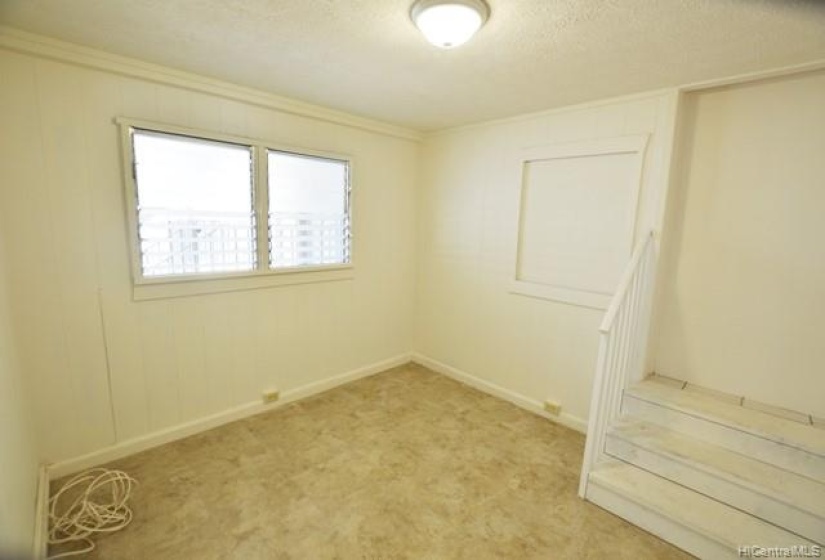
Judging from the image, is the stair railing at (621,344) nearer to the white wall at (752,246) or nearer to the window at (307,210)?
the white wall at (752,246)

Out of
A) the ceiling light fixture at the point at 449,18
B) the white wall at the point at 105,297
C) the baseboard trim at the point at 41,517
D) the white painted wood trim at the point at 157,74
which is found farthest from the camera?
the white wall at the point at 105,297

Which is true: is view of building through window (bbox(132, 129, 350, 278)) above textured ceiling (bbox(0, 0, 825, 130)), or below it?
below

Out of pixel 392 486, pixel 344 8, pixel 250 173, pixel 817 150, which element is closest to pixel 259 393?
pixel 392 486

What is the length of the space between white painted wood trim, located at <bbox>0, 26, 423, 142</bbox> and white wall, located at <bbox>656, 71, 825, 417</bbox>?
255 cm

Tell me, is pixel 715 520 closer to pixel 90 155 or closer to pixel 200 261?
pixel 200 261

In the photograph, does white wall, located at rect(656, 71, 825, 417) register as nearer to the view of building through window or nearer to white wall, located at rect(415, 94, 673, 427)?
white wall, located at rect(415, 94, 673, 427)

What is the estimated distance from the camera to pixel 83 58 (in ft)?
6.63

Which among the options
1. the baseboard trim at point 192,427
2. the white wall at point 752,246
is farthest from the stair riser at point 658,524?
the baseboard trim at point 192,427

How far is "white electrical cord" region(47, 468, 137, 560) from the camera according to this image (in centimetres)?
180

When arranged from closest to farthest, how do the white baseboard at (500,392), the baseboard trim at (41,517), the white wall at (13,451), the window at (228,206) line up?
the white wall at (13,451) < the baseboard trim at (41,517) < the window at (228,206) < the white baseboard at (500,392)

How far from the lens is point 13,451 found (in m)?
1.45

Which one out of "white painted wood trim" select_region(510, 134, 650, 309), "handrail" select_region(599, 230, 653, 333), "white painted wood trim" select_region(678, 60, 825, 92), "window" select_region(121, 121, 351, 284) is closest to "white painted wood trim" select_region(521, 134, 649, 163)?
"white painted wood trim" select_region(510, 134, 650, 309)

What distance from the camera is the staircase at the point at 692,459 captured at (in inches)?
68.0

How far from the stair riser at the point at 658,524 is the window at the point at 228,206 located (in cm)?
250
